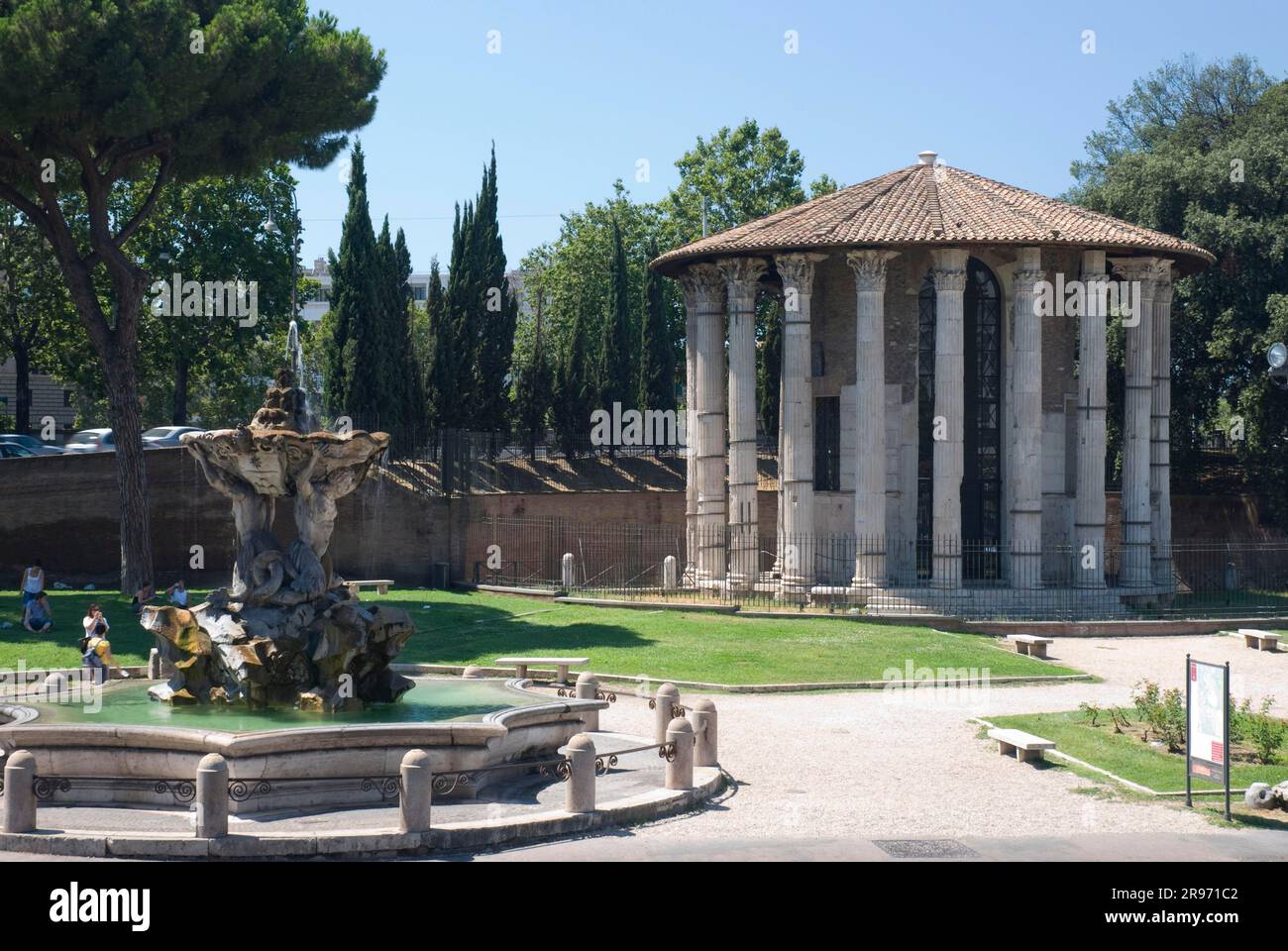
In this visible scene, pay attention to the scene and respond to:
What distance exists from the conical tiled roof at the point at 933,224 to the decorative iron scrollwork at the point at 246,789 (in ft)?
76.8

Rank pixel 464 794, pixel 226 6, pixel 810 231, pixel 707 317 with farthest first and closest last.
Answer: pixel 707 317 < pixel 810 231 < pixel 226 6 < pixel 464 794

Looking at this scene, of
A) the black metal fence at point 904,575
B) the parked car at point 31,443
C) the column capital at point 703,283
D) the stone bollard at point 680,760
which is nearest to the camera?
the stone bollard at point 680,760

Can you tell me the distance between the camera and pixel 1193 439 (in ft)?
151

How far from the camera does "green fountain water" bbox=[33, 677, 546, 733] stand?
51.9 ft

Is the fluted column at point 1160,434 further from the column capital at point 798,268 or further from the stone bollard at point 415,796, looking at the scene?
the stone bollard at point 415,796

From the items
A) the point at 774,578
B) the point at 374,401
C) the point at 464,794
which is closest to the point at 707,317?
the point at 774,578

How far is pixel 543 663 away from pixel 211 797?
11409mm


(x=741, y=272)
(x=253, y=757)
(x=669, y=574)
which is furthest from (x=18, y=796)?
(x=669, y=574)

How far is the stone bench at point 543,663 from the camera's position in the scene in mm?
23156

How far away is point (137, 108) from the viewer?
30.9 meters

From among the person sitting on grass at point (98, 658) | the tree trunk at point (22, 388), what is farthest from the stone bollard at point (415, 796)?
the tree trunk at point (22, 388)

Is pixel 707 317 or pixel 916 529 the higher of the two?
pixel 707 317

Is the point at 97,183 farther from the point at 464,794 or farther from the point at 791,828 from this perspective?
the point at 791,828

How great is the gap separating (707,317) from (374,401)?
11942 mm
